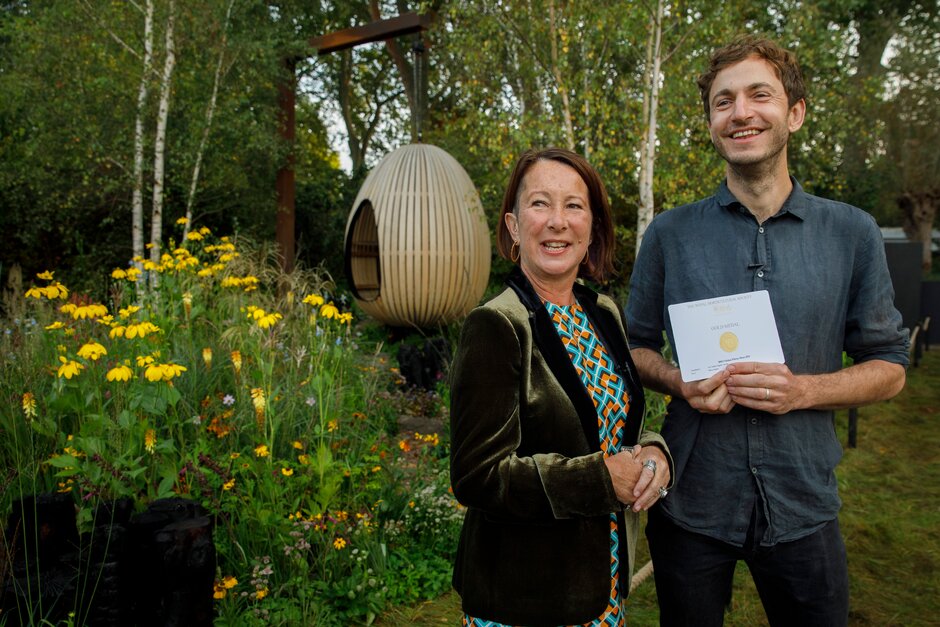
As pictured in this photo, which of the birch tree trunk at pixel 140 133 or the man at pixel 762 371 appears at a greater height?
the birch tree trunk at pixel 140 133

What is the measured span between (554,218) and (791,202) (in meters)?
0.57

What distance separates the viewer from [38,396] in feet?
10.1

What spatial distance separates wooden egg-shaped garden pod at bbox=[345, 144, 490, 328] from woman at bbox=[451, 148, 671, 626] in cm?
577

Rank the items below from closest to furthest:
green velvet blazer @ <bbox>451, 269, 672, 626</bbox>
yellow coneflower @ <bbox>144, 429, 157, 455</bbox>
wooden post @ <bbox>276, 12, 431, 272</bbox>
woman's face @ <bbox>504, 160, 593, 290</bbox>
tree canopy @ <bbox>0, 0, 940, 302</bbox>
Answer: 1. green velvet blazer @ <bbox>451, 269, 672, 626</bbox>
2. woman's face @ <bbox>504, 160, 593, 290</bbox>
3. yellow coneflower @ <bbox>144, 429, 157, 455</bbox>
4. tree canopy @ <bbox>0, 0, 940, 302</bbox>
5. wooden post @ <bbox>276, 12, 431, 272</bbox>

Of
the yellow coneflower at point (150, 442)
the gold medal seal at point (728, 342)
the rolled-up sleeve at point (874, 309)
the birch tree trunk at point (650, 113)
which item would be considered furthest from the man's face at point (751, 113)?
the birch tree trunk at point (650, 113)

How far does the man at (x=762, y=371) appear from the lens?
5.06 feet

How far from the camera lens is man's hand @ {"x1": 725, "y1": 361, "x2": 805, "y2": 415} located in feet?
4.84

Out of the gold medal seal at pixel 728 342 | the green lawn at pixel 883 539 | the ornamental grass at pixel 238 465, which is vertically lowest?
the green lawn at pixel 883 539

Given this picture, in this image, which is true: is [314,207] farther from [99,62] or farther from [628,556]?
[628,556]

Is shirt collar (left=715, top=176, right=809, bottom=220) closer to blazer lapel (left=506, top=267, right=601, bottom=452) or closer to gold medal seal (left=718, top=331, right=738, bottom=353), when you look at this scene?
gold medal seal (left=718, top=331, right=738, bottom=353)

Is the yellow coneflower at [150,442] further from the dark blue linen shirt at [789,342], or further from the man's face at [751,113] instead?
the man's face at [751,113]

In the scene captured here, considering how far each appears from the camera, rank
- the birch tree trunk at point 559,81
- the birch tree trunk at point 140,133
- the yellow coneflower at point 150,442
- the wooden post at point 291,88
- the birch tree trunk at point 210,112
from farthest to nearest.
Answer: the birch tree trunk at point 210,112 → the birch tree trunk at point 140,133 → the wooden post at point 291,88 → the birch tree trunk at point 559,81 → the yellow coneflower at point 150,442

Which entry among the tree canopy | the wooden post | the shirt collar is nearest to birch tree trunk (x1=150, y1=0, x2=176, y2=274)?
the tree canopy

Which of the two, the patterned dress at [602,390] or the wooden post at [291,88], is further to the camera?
the wooden post at [291,88]
